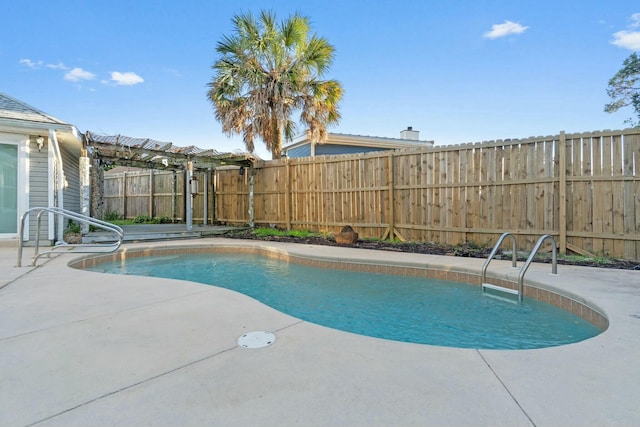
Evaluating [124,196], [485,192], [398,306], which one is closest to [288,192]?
[485,192]

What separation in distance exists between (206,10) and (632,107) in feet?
49.4

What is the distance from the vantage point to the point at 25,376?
1.82 m

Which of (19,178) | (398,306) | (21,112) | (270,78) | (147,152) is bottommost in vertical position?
(398,306)

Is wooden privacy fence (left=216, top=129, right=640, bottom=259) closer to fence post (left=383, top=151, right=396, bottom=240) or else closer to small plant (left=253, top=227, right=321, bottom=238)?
fence post (left=383, top=151, right=396, bottom=240)

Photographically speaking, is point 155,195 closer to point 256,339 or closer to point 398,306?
point 398,306

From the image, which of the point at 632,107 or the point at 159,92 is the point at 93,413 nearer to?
the point at 159,92

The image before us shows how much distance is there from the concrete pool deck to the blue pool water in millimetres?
669

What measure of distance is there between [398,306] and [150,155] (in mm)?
8561

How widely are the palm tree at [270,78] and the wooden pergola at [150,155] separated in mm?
1036

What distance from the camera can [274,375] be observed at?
5.94 feet

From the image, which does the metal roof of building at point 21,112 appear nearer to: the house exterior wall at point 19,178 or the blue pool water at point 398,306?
the house exterior wall at point 19,178

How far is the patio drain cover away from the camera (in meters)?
2.20

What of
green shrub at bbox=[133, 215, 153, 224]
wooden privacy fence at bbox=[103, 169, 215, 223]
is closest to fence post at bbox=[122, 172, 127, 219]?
wooden privacy fence at bbox=[103, 169, 215, 223]

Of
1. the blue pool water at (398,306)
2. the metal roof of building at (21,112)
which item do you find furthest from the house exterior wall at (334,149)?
the metal roof of building at (21,112)
